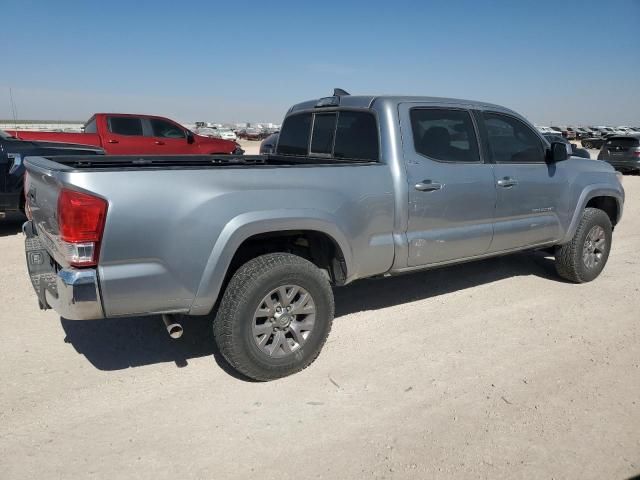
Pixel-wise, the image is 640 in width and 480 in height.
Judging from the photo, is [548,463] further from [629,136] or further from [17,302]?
[629,136]

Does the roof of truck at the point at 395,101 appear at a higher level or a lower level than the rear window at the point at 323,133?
higher

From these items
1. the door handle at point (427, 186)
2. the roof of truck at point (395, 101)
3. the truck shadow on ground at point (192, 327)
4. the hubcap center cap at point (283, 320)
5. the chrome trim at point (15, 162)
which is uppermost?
the roof of truck at point (395, 101)

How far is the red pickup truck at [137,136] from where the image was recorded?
448 inches

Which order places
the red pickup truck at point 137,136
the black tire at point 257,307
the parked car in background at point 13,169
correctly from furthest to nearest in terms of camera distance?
the red pickup truck at point 137,136, the parked car in background at point 13,169, the black tire at point 257,307

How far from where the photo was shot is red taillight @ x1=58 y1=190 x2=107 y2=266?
2598 millimetres

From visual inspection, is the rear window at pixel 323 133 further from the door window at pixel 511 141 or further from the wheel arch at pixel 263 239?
the door window at pixel 511 141

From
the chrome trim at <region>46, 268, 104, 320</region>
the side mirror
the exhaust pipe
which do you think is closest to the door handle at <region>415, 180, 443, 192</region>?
the side mirror

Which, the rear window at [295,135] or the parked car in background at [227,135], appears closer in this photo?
the rear window at [295,135]

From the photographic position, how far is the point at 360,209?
354 cm

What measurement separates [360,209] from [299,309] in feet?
2.63

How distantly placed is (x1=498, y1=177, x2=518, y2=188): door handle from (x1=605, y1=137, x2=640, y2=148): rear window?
15671 mm

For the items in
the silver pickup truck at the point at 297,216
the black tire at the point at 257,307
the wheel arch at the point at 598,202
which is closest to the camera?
the silver pickup truck at the point at 297,216

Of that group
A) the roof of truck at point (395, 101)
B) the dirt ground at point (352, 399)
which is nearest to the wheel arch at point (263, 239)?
the dirt ground at point (352, 399)

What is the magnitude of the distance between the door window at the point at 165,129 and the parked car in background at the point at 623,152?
13776mm
